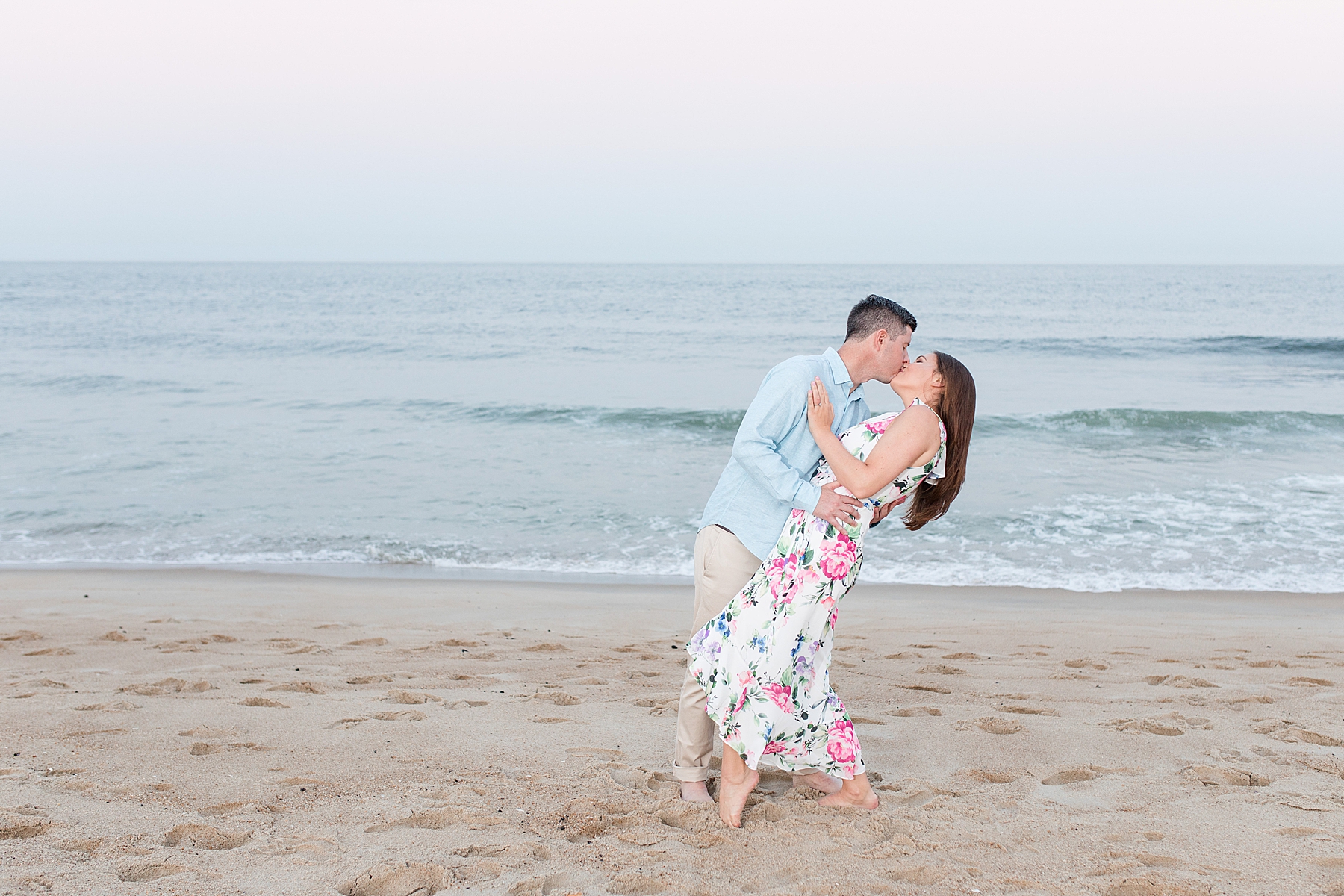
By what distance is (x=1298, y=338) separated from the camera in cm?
2936

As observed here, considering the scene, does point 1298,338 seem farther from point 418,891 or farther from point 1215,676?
point 418,891

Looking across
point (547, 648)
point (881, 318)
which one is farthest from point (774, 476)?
point (547, 648)

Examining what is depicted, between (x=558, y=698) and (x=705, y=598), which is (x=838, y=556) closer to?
(x=705, y=598)

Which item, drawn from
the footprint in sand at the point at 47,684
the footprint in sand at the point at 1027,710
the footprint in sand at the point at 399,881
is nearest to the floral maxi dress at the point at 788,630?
the footprint in sand at the point at 399,881

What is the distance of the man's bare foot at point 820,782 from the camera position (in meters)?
3.37

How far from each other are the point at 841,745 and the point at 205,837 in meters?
2.17

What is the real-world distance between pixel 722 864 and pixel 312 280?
78.9m

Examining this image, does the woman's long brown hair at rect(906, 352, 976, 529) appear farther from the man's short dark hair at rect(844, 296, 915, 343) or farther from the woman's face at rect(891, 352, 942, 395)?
the man's short dark hair at rect(844, 296, 915, 343)

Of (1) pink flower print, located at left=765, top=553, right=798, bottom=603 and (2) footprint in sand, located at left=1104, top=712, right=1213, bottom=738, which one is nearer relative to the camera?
(1) pink flower print, located at left=765, top=553, right=798, bottom=603

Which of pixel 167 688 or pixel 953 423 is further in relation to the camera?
pixel 167 688

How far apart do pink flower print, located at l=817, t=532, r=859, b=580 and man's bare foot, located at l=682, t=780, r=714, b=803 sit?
0.98m

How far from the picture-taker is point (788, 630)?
3.04 metres

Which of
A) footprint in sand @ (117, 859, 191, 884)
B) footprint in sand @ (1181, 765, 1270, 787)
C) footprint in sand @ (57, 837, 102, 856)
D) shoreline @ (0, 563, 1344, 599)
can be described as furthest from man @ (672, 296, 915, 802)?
shoreline @ (0, 563, 1344, 599)

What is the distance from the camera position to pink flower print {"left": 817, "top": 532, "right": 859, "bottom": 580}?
3.00 metres
